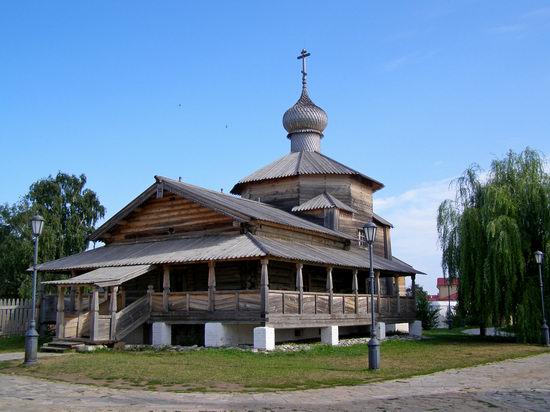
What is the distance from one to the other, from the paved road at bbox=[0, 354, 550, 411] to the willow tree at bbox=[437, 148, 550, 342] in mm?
10855

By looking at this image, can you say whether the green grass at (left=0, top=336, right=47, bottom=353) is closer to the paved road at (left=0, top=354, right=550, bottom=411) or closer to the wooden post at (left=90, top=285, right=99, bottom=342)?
the wooden post at (left=90, top=285, right=99, bottom=342)

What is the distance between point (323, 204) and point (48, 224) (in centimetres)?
2125

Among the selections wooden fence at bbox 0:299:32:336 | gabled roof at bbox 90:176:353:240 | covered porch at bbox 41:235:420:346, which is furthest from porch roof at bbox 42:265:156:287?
wooden fence at bbox 0:299:32:336

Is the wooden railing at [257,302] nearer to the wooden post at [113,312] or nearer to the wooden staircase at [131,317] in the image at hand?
the wooden staircase at [131,317]

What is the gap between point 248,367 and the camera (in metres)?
15.4

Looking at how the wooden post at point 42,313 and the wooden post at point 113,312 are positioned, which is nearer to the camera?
the wooden post at point 113,312

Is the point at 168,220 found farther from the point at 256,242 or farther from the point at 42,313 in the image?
the point at 42,313

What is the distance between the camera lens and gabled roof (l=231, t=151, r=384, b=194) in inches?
1276

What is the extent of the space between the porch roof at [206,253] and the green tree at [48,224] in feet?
52.6

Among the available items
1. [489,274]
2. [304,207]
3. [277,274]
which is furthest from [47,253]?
[489,274]

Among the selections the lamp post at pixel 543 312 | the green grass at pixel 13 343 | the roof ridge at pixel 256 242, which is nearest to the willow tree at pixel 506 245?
the lamp post at pixel 543 312

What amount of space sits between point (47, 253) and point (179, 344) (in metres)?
22.0

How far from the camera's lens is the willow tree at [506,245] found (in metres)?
23.7

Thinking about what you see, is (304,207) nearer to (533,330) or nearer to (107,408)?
(533,330)
